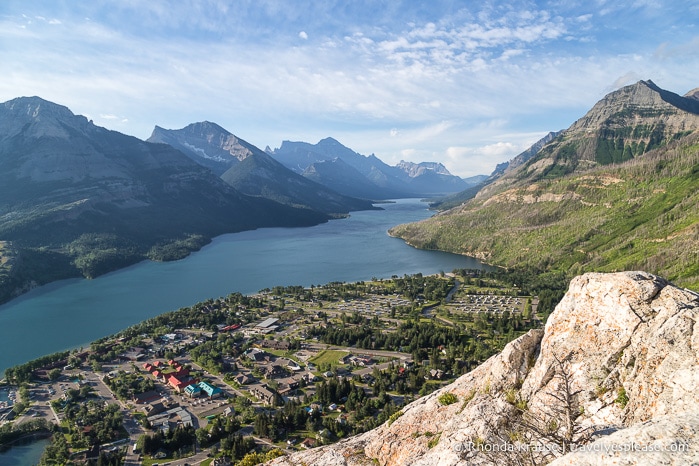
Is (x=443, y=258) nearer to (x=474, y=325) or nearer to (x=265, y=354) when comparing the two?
(x=474, y=325)

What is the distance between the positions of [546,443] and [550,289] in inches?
4225

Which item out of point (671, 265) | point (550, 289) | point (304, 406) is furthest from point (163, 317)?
point (671, 265)

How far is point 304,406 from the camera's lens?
50.5 meters

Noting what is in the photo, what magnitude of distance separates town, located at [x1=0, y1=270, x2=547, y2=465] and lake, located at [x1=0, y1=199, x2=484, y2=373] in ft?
44.6

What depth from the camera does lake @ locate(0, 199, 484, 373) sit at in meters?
84.1

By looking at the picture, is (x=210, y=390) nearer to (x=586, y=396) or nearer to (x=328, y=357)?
(x=328, y=357)

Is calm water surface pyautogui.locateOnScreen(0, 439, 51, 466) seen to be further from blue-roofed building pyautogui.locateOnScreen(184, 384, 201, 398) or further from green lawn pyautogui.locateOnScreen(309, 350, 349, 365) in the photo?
green lawn pyautogui.locateOnScreen(309, 350, 349, 365)

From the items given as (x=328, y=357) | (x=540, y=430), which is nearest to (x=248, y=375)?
(x=328, y=357)

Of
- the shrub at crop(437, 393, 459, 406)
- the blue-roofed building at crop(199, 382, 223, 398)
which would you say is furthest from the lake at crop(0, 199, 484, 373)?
the shrub at crop(437, 393, 459, 406)

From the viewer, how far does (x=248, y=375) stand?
Result: 59.6 meters

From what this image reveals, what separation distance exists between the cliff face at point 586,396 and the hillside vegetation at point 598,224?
92918 mm

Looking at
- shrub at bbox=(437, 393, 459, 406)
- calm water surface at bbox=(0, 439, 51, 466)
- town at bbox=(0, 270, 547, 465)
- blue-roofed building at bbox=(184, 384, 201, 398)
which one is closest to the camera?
shrub at bbox=(437, 393, 459, 406)

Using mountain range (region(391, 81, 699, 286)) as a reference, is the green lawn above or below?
below

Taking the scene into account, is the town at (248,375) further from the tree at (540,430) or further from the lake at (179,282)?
the tree at (540,430)
